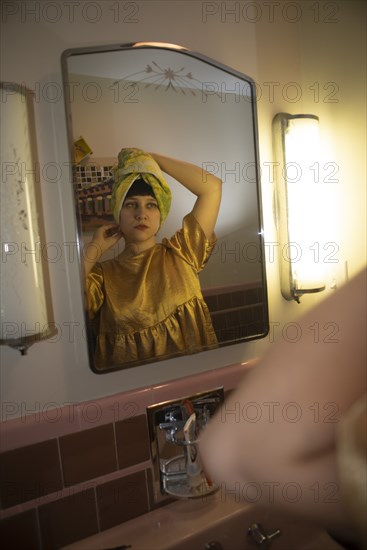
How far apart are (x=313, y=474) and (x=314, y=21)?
3.93 ft

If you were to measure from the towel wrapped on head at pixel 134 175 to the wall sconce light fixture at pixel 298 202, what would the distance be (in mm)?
344

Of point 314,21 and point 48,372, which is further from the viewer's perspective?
point 314,21

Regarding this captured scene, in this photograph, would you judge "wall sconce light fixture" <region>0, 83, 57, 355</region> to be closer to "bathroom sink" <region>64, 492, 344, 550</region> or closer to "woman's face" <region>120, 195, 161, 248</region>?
"woman's face" <region>120, 195, 161, 248</region>

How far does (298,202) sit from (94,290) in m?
0.58

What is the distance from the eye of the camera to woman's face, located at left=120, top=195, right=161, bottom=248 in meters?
0.84

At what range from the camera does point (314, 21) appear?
3.59ft

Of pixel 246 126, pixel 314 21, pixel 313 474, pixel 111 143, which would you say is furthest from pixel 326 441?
pixel 314 21

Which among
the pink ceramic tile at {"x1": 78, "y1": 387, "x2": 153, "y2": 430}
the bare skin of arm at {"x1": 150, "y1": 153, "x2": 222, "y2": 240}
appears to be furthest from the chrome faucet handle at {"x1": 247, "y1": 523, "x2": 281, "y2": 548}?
the bare skin of arm at {"x1": 150, "y1": 153, "x2": 222, "y2": 240}

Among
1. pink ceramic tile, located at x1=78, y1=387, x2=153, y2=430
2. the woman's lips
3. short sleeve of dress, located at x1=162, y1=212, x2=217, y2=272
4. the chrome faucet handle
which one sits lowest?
the chrome faucet handle

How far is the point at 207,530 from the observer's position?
0.82m

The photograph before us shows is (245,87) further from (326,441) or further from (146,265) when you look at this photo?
(326,441)

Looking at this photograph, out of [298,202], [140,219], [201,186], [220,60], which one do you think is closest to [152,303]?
[140,219]

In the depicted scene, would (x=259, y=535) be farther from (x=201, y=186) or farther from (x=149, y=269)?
(x=201, y=186)

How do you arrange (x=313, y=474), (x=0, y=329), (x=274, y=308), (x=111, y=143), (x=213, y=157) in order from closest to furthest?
1. (x=313, y=474)
2. (x=0, y=329)
3. (x=111, y=143)
4. (x=213, y=157)
5. (x=274, y=308)
